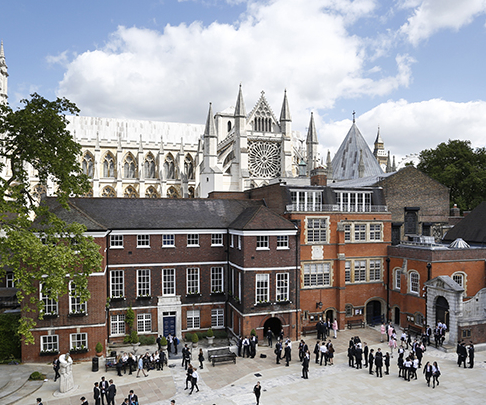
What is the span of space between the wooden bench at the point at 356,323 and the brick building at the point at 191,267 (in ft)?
18.9

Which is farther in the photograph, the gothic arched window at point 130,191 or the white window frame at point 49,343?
the gothic arched window at point 130,191

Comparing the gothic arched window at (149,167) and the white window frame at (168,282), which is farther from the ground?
the gothic arched window at (149,167)

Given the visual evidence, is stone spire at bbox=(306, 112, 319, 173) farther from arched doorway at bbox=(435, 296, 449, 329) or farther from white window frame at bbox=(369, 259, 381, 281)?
arched doorway at bbox=(435, 296, 449, 329)

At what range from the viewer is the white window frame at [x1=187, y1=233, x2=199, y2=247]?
1136 inches

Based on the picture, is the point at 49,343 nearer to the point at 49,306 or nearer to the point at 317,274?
the point at 49,306

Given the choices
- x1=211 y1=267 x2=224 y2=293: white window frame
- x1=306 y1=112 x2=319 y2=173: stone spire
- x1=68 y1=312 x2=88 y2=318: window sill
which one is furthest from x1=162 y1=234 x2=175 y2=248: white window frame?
x1=306 y1=112 x2=319 y2=173: stone spire

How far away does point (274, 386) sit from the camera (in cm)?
1989

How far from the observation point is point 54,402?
18062mm

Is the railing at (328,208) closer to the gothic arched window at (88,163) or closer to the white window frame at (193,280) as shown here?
the white window frame at (193,280)

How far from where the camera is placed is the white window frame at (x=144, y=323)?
27.6 m

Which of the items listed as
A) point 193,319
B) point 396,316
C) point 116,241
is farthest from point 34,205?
point 396,316

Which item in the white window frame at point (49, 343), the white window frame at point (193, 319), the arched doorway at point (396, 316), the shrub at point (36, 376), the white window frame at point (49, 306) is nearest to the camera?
the shrub at point (36, 376)

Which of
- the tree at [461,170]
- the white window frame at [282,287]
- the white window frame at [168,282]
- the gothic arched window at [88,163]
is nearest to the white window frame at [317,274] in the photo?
the white window frame at [282,287]

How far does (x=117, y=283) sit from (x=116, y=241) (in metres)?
3.04
